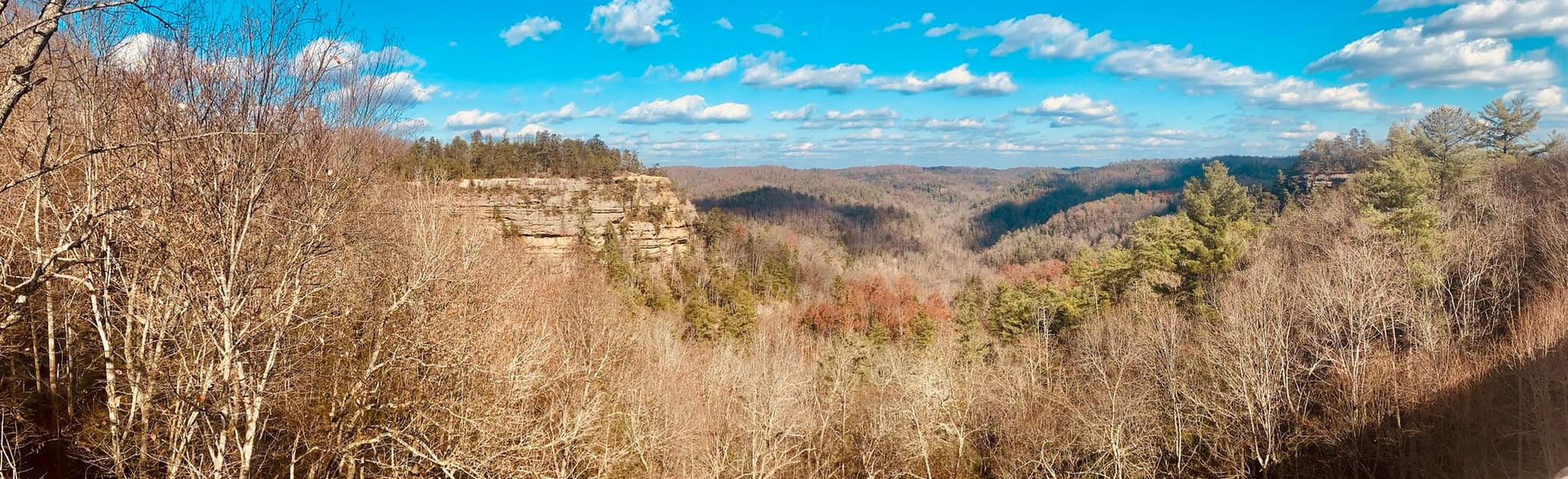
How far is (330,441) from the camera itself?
950 centimetres

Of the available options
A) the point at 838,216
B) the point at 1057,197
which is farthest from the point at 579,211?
the point at 1057,197

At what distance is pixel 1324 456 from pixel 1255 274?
7.08m

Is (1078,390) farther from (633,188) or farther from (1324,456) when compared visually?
→ (633,188)

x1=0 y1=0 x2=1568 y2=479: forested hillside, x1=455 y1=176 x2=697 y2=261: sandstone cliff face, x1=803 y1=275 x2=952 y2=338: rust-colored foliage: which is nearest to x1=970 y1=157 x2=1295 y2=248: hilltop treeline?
x1=803 y1=275 x2=952 y2=338: rust-colored foliage

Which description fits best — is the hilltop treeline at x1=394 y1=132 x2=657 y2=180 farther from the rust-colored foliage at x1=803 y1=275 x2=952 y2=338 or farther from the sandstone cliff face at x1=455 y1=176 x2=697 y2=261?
the rust-colored foliage at x1=803 y1=275 x2=952 y2=338

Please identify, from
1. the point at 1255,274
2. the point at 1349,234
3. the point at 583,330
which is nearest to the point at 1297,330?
the point at 1255,274

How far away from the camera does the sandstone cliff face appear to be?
45594 mm

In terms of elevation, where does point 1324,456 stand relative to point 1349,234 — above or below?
below

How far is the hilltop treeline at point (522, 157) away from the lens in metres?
45.8

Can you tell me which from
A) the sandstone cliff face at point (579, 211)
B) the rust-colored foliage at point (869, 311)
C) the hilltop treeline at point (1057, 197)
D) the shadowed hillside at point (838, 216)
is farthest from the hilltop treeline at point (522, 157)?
the hilltop treeline at point (1057, 197)

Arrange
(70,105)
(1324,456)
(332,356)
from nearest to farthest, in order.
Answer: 1. (70,105)
2. (332,356)
3. (1324,456)

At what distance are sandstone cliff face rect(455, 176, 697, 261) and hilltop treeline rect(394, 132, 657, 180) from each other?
1.21 meters

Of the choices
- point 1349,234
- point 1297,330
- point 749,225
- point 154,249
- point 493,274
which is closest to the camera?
point 154,249

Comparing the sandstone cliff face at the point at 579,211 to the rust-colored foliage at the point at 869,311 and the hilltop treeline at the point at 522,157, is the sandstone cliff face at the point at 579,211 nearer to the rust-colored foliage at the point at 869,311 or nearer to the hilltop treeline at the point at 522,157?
the hilltop treeline at the point at 522,157
